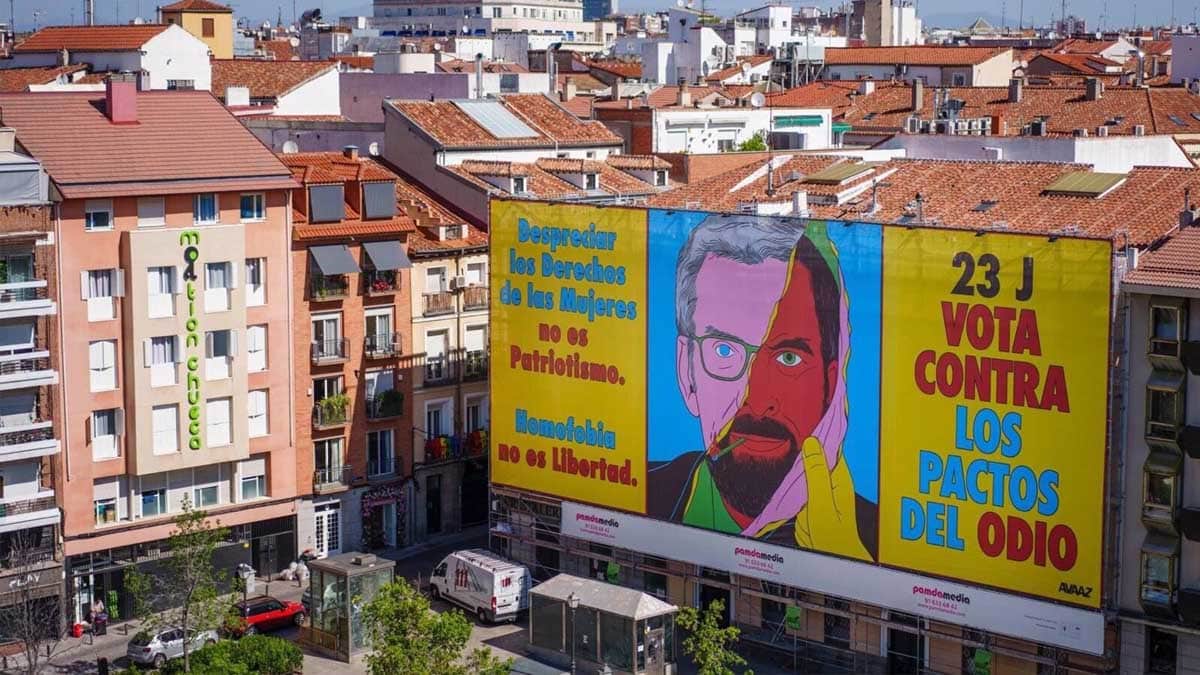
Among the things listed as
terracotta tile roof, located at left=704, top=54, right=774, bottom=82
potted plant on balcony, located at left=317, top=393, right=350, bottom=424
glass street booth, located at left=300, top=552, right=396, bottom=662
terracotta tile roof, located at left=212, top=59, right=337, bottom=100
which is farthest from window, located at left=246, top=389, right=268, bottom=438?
terracotta tile roof, located at left=704, top=54, right=774, bottom=82

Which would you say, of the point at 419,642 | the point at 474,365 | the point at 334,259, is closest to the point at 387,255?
the point at 334,259

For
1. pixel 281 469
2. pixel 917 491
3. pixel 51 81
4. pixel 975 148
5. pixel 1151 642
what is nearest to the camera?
pixel 1151 642

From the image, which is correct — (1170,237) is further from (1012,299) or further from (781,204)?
(781,204)

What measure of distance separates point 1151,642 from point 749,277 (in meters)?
15.1

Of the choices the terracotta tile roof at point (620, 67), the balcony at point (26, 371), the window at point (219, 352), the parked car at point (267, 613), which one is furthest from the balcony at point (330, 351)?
the terracotta tile roof at point (620, 67)

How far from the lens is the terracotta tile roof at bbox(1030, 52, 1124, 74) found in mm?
134000

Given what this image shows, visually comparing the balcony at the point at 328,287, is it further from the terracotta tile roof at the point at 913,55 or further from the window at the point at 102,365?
the terracotta tile roof at the point at 913,55

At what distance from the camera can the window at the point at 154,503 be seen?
2506 inches

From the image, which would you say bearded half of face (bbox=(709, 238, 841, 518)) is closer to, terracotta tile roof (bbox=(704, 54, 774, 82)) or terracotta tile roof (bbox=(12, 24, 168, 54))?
terracotta tile roof (bbox=(12, 24, 168, 54))

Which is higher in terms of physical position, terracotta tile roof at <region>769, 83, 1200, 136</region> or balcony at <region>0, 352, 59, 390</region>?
terracotta tile roof at <region>769, 83, 1200, 136</region>

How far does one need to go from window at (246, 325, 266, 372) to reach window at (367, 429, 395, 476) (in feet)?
17.9

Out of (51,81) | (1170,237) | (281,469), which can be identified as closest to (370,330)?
(281,469)

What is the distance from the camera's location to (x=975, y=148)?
80.3 meters

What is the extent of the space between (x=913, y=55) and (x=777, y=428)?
7681 centimetres
